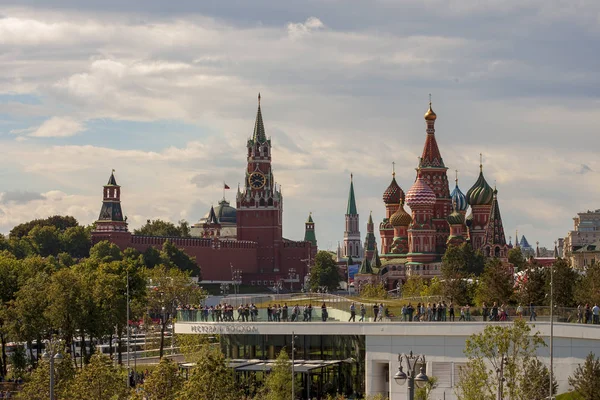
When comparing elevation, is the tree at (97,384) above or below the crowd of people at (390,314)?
below

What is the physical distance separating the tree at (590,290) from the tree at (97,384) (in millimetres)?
31830

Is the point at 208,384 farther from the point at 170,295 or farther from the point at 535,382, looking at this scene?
the point at 170,295

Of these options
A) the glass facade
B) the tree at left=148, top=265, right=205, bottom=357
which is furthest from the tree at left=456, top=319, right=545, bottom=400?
the tree at left=148, top=265, right=205, bottom=357

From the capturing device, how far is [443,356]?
7012cm

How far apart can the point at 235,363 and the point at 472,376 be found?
22.7 m

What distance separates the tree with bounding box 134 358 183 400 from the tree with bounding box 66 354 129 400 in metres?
2.95

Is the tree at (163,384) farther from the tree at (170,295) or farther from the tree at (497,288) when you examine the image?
the tree at (170,295)

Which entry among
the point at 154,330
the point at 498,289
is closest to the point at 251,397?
the point at 498,289

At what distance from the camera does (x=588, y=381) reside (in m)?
61.2

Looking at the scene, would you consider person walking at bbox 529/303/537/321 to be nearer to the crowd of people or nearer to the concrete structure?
the crowd of people

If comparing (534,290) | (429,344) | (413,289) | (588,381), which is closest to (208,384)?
(429,344)

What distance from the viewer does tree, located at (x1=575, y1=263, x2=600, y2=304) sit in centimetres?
7934

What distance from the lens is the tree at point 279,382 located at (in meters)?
68.2

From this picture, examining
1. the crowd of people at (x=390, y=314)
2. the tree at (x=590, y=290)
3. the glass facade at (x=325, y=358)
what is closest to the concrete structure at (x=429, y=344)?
the glass facade at (x=325, y=358)
